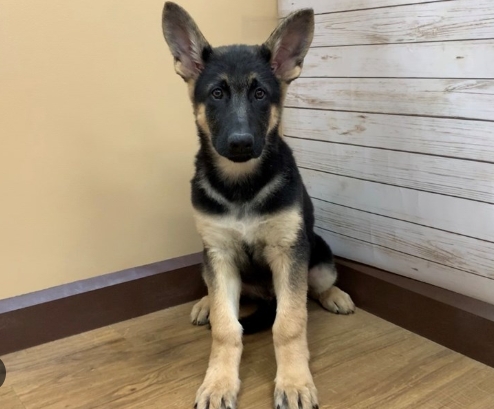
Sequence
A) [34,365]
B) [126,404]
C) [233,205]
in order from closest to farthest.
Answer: [126,404]
[233,205]
[34,365]

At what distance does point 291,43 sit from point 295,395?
1.35 metres

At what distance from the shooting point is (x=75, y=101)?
8.36 ft

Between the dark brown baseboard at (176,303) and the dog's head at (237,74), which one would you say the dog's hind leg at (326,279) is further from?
the dog's head at (237,74)

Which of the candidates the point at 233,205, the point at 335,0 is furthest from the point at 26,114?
the point at 335,0

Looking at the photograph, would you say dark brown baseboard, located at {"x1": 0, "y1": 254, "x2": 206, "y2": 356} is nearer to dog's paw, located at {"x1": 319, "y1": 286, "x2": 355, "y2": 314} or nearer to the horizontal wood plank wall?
dog's paw, located at {"x1": 319, "y1": 286, "x2": 355, "y2": 314}

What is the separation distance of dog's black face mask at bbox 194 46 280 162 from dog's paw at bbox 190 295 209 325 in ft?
3.17

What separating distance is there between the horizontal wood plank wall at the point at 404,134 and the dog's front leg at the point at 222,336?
0.84 metres

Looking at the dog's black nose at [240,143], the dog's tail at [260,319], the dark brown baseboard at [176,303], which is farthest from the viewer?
the dog's tail at [260,319]

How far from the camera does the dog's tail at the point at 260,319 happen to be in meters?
2.57

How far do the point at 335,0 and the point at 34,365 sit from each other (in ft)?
7.28

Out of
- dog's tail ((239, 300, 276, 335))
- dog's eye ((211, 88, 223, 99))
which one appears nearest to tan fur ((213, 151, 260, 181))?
dog's eye ((211, 88, 223, 99))

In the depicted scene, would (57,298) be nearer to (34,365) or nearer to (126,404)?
(34,365)

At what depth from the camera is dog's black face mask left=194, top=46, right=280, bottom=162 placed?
1.96 m

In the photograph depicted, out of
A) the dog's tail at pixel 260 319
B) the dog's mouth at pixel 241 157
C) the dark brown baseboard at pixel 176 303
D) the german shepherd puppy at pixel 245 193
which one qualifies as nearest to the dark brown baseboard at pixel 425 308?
the dark brown baseboard at pixel 176 303
